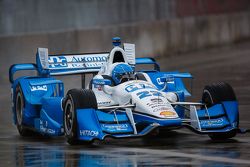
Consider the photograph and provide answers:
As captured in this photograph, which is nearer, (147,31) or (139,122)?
(139,122)

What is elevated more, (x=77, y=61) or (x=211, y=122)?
(x=77, y=61)

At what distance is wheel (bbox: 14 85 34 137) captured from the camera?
46.5ft

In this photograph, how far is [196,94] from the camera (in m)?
18.9

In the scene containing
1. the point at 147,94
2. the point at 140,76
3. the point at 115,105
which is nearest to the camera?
the point at 147,94

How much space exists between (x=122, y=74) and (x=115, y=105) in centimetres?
52

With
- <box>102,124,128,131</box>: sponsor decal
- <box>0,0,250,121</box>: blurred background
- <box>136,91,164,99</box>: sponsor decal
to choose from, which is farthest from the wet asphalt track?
<box>0,0,250,121</box>: blurred background

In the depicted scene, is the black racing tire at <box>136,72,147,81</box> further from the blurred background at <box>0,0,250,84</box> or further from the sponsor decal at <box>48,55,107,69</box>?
the blurred background at <box>0,0,250,84</box>

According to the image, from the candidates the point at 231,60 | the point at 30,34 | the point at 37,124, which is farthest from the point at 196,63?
the point at 37,124

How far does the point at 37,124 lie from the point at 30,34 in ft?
27.0

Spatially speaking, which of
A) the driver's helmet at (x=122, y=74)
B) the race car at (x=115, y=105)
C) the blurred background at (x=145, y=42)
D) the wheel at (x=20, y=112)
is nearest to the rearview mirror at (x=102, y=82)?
the race car at (x=115, y=105)

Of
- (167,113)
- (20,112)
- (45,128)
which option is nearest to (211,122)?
(167,113)

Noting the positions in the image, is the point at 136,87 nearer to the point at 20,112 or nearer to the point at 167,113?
the point at 167,113

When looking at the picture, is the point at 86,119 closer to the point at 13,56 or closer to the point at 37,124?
the point at 37,124

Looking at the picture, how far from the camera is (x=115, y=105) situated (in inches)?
519
